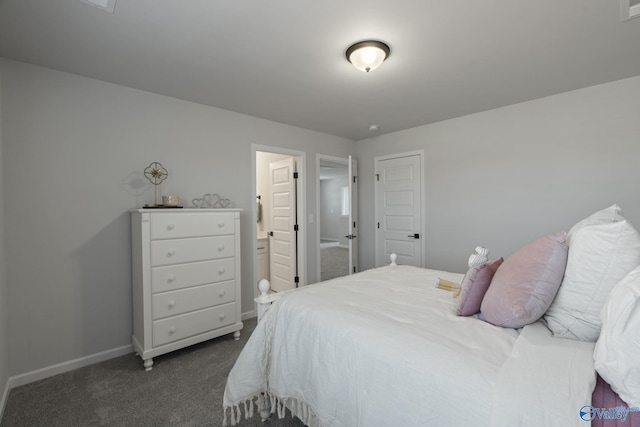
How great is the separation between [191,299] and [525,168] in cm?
375

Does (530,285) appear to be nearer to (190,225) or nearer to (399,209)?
(190,225)

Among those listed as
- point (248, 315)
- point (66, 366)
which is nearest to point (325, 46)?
point (248, 315)

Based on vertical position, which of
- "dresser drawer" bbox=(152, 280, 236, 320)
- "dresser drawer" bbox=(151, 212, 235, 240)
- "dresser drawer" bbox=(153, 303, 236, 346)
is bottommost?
"dresser drawer" bbox=(153, 303, 236, 346)

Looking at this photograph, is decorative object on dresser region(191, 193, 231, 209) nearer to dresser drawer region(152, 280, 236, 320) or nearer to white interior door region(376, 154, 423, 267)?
dresser drawer region(152, 280, 236, 320)

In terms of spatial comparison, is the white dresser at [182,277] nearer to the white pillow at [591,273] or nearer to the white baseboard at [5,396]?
the white baseboard at [5,396]

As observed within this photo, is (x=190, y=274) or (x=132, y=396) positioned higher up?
(x=190, y=274)

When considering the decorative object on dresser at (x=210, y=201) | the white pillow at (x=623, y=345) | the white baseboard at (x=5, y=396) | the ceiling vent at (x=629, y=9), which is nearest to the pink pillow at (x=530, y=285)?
the white pillow at (x=623, y=345)

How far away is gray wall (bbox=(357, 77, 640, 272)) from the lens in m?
2.68

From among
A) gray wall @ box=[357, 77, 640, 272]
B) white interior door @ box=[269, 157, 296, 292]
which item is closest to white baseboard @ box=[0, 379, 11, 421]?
white interior door @ box=[269, 157, 296, 292]

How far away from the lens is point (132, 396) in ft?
6.68

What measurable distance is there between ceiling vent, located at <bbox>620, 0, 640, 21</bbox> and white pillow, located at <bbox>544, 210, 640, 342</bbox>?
146cm

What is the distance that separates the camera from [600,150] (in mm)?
2758

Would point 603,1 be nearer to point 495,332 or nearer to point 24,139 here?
point 495,332

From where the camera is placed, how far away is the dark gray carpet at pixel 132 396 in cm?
181
